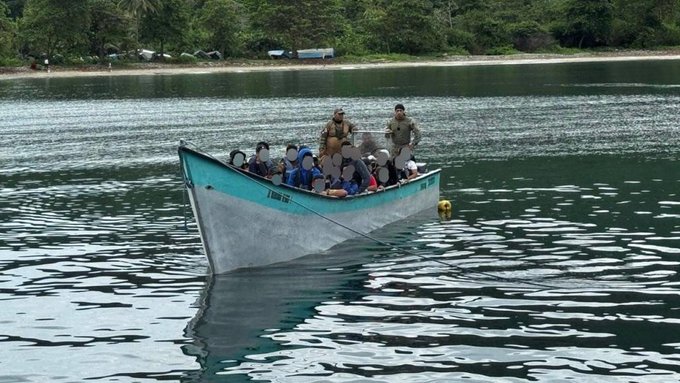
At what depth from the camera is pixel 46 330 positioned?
18031mm

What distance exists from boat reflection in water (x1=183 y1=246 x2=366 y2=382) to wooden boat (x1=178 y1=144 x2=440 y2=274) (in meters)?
0.30

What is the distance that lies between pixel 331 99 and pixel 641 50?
7311 cm

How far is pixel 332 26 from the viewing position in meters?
130

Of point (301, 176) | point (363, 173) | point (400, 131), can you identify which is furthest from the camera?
point (400, 131)

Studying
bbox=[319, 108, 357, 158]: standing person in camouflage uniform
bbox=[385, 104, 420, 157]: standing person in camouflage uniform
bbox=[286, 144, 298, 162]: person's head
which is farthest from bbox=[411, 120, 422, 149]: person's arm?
bbox=[286, 144, 298, 162]: person's head

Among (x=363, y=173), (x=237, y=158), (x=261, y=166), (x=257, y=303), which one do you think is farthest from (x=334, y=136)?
(x=257, y=303)

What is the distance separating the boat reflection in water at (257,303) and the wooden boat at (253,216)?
0.30 metres

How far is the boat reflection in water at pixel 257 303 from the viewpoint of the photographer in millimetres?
16781

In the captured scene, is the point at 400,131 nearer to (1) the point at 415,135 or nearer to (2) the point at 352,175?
(1) the point at 415,135

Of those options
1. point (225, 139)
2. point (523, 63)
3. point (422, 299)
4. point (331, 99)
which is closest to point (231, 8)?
point (523, 63)

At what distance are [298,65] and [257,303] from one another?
111708 mm

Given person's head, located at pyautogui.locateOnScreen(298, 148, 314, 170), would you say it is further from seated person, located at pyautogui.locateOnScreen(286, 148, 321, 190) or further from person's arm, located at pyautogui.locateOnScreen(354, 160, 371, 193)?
person's arm, located at pyautogui.locateOnScreen(354, 160, 371, 193)

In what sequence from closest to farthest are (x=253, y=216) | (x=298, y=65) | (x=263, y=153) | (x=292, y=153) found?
(x=253, y=216), (x=263, y=153), (x=292, y=153), (x=298, y=65)

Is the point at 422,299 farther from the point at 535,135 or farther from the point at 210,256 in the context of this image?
the point at 535,135
